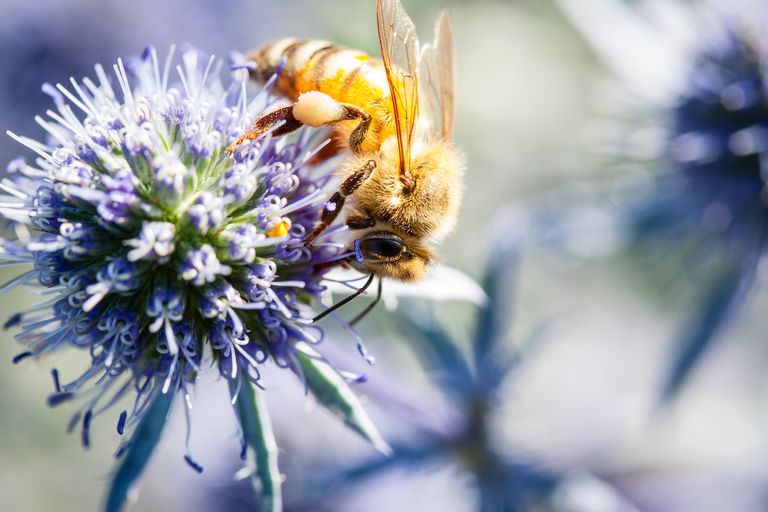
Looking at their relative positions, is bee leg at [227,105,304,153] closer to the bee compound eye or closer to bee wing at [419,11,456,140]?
the bee compound eye

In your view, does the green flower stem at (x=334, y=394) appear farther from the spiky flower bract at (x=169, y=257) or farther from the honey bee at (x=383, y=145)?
the honey bee at (x=383, y=145)

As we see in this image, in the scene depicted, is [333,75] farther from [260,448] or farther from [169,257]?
[260,448]

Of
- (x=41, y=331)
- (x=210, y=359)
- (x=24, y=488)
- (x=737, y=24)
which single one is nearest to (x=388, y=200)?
(x=210, y=359)

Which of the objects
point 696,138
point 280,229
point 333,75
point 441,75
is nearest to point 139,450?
point 280,229

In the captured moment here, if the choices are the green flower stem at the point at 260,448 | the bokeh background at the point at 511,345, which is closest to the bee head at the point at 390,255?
the green flower stem at the point at 260,448

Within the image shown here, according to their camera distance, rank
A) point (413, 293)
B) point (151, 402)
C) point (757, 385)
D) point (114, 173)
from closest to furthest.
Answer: point (114, 173)
point (151, 402)
point (413, 293)
point (757, 385)

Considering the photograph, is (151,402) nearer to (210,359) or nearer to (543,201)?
(210,359)
